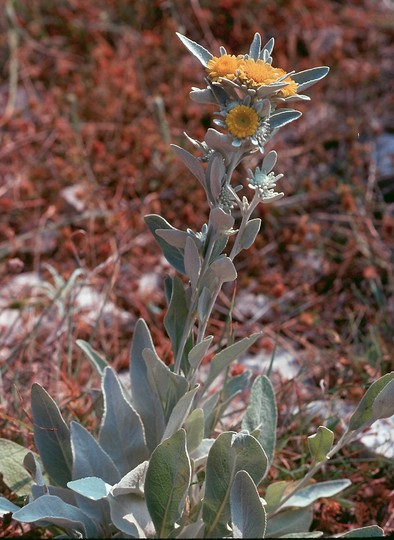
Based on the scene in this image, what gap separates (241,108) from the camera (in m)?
1.64

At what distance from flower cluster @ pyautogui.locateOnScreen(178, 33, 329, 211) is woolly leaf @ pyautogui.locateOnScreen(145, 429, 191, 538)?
1.88ft

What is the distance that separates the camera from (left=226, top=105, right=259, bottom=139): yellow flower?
1624 millimetres

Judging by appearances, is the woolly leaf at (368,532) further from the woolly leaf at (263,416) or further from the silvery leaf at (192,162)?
the silvery leaf at (192,162)

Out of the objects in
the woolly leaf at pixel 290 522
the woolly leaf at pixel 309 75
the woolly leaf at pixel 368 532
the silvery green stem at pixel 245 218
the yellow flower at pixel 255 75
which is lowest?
the woolly leaf at pixel 290 522

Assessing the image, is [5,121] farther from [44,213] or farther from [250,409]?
[250,409]

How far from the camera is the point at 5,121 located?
4.18m

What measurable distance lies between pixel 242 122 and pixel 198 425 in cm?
80

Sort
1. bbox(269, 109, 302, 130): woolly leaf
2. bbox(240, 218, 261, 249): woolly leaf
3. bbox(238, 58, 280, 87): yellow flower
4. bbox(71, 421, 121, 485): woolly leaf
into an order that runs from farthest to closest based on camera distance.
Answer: bbox(71, 421, 121, 485): woolly leaf → bbox(240, 218, 261, 249): woolly leaf → bbox(269, 109, 302, 130): woolly leaf → bbox(238, 58, 280, 87): yellow flower

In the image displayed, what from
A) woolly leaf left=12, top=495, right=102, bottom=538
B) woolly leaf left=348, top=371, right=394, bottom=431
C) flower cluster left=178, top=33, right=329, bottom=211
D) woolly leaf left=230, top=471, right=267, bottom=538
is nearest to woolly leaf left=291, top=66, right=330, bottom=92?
flower cluster left=178, top=33, right=329, bottom=211

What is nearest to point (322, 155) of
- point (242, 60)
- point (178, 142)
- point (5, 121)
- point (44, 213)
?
point (178, 142)

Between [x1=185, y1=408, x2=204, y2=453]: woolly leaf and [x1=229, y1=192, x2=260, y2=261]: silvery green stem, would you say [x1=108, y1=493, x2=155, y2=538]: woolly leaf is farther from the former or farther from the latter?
[x1=229, y1=192, x2=260, y2=261]: silvery green stem

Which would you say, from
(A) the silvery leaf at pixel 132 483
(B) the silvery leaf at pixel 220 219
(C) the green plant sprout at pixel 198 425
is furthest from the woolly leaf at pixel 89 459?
(B) the silvery leaf at pixel 220 219

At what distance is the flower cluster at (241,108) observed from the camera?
1628 millimetres

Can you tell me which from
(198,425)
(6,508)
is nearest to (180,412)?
(198,425)
